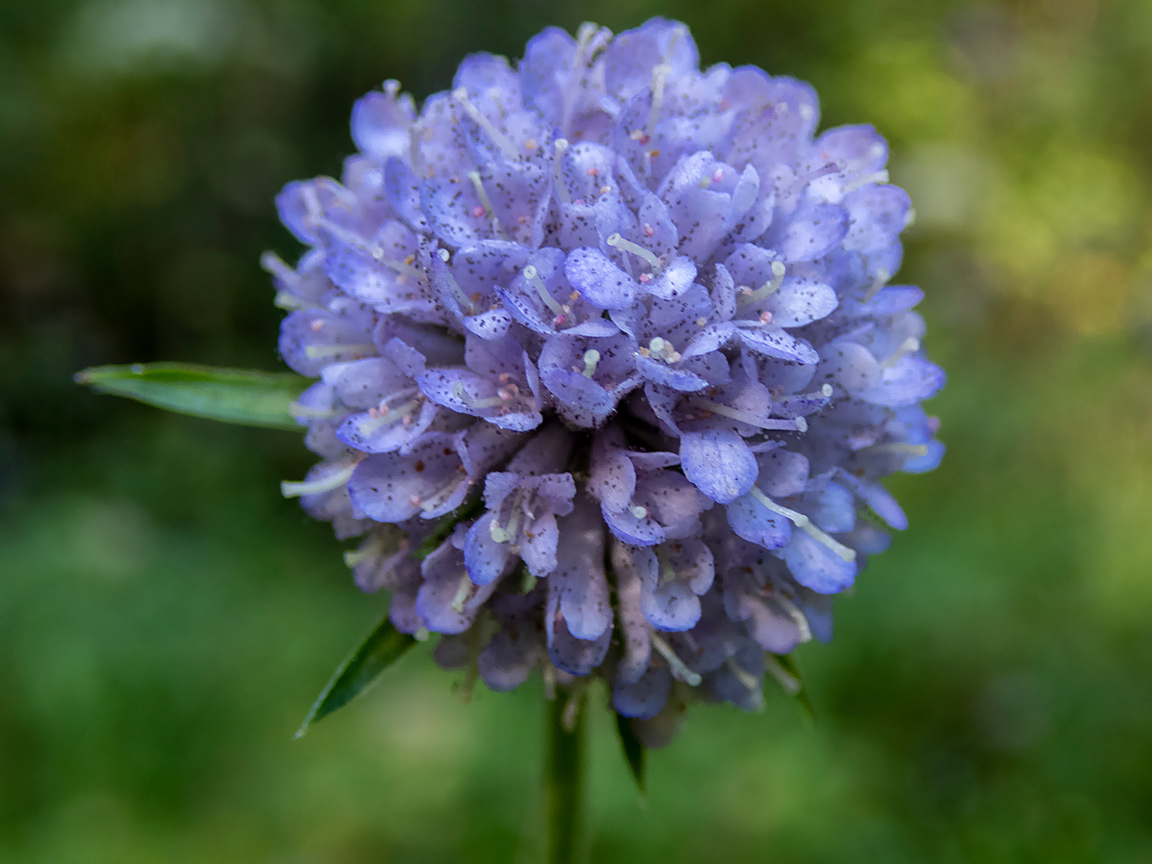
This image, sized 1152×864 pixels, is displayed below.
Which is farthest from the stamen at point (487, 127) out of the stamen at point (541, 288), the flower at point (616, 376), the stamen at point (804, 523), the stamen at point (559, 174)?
the stamen at point (804, 523)

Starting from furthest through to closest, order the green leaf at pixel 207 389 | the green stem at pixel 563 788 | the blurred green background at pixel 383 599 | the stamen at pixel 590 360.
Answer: the blurred green background at pixel 383 599, the green stem at pixel 563 788, the green leaf at pixel 207 389, the stamen at pixel 590 360

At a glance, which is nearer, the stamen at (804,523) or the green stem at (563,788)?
the stamen at (804,523)

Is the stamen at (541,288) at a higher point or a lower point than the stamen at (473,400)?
higher

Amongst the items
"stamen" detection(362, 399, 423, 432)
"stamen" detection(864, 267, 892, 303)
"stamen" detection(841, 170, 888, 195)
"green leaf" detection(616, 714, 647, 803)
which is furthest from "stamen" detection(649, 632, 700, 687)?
"stamen" detection(841, 170, 888, 195)

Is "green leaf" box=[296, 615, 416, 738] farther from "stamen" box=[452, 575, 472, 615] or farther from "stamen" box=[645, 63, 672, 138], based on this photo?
"stamen" box=[645, 63, 672, 138]

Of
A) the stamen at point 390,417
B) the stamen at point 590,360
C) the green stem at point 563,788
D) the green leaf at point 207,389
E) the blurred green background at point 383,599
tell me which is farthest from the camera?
the blurred green background at point 383,599

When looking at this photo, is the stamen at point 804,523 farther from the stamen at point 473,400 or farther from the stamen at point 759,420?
the stamen at point 473,400

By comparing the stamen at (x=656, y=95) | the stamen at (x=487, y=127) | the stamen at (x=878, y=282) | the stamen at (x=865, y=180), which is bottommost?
the stamen at (x=487, y=127)
